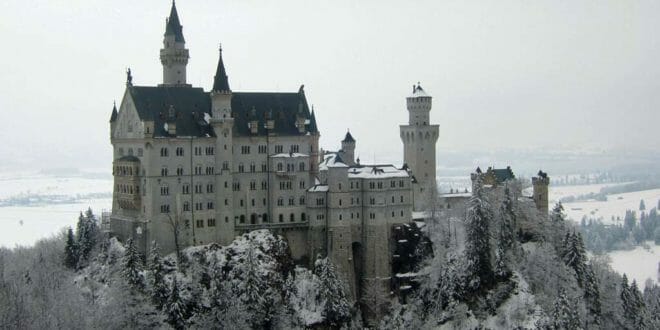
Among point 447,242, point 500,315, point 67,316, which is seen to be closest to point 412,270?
point 447,242

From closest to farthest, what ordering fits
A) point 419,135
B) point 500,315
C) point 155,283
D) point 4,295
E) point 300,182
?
point 4,295 < point 155,283 < point 500,315 < point 300,182 < point 419,135

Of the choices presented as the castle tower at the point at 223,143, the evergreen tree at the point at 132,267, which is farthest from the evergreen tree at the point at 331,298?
the evergreen tree at the point at 132,267

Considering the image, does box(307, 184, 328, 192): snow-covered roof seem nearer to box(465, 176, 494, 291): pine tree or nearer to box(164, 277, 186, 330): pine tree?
box(465, 176, 494, 291): pine tree

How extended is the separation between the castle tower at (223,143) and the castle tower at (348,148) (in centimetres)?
1911

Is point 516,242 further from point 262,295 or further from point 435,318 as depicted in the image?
point 262,295

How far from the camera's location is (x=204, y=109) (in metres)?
106

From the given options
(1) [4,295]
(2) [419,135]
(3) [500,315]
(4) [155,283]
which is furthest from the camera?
(2) [419,135]

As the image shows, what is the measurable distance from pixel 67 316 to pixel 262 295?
23.4 m

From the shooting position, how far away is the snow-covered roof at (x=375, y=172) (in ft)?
360

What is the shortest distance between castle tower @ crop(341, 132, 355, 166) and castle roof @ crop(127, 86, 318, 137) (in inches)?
283

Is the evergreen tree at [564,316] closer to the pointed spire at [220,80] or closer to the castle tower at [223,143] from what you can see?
the castle tower at [223,143]

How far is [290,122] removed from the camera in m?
112

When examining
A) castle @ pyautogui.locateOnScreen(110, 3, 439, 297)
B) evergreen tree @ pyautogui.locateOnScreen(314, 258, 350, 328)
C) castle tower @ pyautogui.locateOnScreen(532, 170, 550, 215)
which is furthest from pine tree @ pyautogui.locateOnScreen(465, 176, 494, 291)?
castle tower @ pyautogui.locateOnScreen(532, 170, 550, 215)

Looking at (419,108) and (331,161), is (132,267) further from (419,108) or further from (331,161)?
(419,108)
